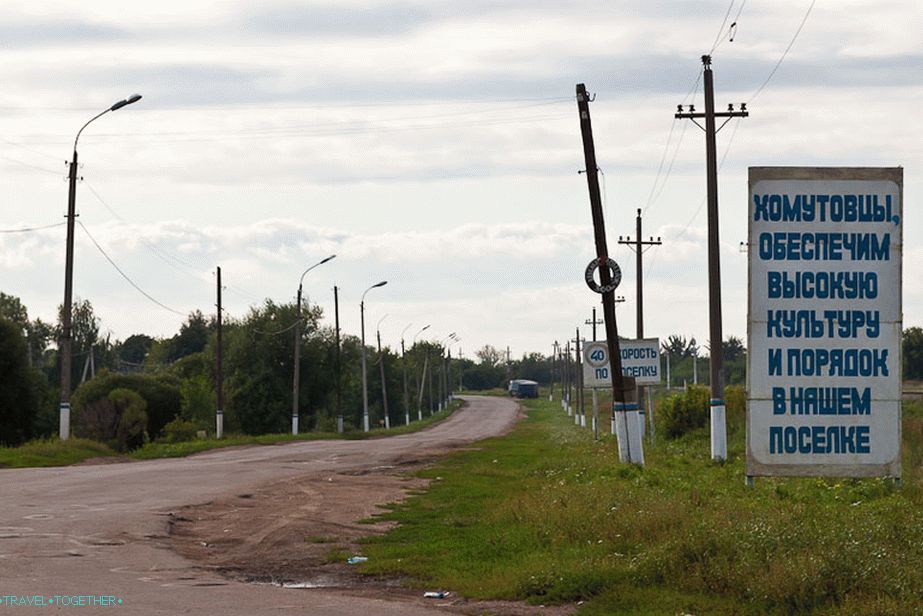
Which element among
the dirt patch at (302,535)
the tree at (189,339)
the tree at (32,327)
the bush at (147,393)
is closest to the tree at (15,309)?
the tree at (32,327)

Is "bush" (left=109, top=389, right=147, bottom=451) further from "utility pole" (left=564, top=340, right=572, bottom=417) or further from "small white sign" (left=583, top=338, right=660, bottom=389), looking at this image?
"utility pole" (left=564, top=340, right=572, bottom=417)

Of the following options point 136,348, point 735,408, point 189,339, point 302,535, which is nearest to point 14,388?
point 735,408

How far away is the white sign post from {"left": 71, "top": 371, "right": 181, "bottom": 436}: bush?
47.5m

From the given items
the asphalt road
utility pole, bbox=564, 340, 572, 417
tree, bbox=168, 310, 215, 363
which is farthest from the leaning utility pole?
tree, bbox=168, 310, 215, 363

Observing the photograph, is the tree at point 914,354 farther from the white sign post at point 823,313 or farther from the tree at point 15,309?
the white sign post at point 823,313

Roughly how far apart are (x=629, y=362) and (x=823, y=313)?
21786 mm

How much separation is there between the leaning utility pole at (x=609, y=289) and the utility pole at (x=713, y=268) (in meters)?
1.94

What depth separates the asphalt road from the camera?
11422 millimetres

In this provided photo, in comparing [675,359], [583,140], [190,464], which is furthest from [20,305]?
[583,140]

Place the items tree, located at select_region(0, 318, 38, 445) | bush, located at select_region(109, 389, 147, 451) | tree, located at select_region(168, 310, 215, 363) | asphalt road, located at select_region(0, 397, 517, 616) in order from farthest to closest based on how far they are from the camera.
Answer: tree, located at select_region(168, 310, 215, 363)
bush, located at select_region(109, 389, 147, 451)
tree, located at select_region(0, 318, 38, 445)
asphalt road, located at select_region(0, 397, 517, 616)

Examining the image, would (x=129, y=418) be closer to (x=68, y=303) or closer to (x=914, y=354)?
(x=68, y=303)

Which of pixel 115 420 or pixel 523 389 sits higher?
pixel 523 389

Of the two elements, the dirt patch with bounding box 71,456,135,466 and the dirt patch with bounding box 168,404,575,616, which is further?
the dirt patch with bounding box 71,456,135,466

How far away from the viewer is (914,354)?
131125 millimetres
